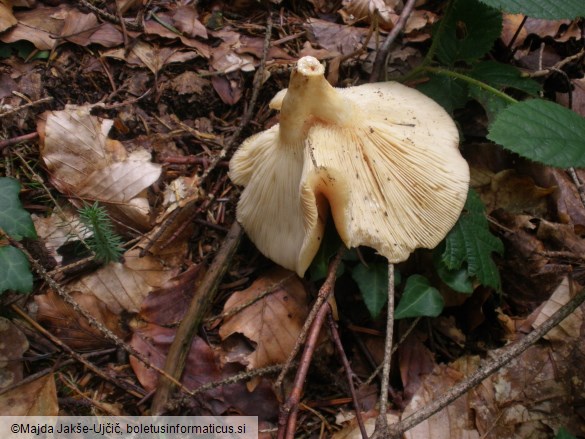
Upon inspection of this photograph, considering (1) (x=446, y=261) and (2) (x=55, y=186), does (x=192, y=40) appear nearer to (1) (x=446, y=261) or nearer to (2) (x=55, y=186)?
(2) (x=55, y=186)

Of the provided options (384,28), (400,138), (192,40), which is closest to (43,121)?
(192,40)

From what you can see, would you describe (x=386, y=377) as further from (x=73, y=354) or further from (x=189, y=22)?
(x=189, y=22)

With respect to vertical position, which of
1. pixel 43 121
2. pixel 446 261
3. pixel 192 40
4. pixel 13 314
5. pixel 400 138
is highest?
pixel 400 138

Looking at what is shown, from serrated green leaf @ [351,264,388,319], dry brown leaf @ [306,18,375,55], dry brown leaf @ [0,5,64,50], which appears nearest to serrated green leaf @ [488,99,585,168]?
serrated green leaf @ [351,264,388,319]

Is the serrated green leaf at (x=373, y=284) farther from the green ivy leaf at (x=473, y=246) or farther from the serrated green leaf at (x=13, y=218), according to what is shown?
the serrated green leaf at (x=13, y=218)

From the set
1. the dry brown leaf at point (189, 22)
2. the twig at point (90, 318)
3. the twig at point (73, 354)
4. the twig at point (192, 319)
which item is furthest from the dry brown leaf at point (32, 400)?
the dry brown leaf at point (189, 22)

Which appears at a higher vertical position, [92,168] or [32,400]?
[92,168]

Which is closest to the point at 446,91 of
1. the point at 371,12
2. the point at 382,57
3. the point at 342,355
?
the point at 382,57
